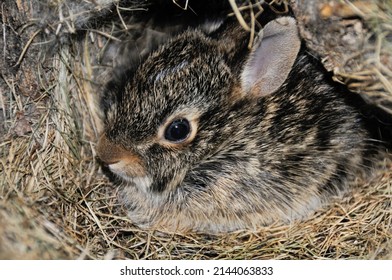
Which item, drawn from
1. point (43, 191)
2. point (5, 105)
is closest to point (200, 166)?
point (43, 191)

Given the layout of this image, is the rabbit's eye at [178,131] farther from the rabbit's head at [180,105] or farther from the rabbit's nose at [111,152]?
the rabbit's nose at [111,152]

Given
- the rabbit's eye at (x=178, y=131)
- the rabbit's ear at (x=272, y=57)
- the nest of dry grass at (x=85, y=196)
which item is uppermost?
the rabbit's ear at (x=272, y=57)

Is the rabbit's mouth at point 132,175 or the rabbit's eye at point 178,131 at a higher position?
the rabbit's eye at point 178,131

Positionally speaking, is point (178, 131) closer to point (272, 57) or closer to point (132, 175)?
point (132, 175)

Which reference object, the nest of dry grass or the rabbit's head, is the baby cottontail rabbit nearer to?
the rabbit's head

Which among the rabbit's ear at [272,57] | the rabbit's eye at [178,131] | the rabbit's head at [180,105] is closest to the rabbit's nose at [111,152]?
the rabbit's head at [180,105]

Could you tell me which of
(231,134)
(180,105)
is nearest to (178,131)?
(180,105)

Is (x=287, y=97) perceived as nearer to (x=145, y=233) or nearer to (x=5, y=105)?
(x=145, y=233)
